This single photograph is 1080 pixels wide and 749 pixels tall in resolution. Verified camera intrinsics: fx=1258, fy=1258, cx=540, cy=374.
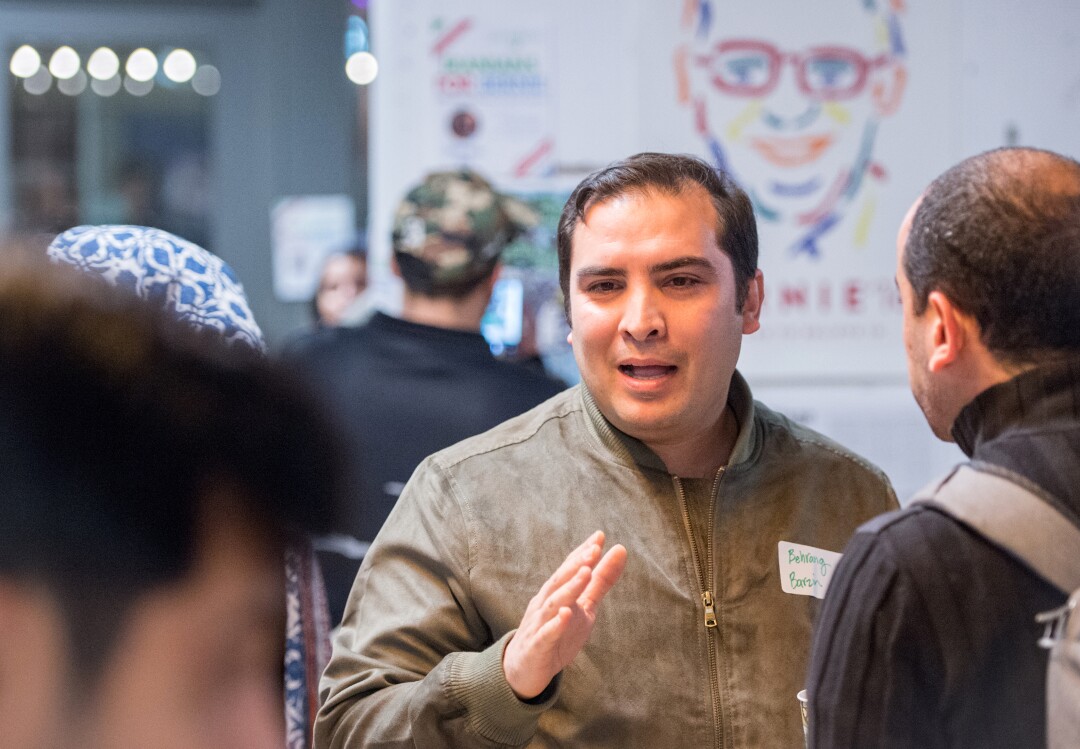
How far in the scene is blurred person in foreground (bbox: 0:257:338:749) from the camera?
2.56 feet

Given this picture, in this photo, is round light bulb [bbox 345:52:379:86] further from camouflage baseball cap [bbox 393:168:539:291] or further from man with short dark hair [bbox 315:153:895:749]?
man with short dark hair [bbox 315:153:895:749]

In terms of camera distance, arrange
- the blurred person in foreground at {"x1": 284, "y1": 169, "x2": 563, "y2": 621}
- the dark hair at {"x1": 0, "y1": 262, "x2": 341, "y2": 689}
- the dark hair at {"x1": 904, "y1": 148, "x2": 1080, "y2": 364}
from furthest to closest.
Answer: the blurred person in foreground at {"x1": 284, "y1": 169, "x2": 563, "y2": 621} → the dark hair at {"x1": 904, "y1": 148, "x2": 1080, "y2": 364} → the dark hair at {"x1": 0, "y1": 262, "x2": 341, "y2": 689}

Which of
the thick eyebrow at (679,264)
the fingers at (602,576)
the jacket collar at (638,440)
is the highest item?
the thick eyebrow at (679,264)

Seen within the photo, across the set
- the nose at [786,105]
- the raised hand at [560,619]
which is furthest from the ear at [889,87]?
the raised hand at [560,619]

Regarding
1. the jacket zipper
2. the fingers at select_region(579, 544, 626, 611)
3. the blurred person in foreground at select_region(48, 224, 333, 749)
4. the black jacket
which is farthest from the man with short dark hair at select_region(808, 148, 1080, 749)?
the blurred person in foreground at select_region(48, 224, 333, 749)

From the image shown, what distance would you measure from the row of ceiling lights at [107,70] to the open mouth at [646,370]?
341 centimetres

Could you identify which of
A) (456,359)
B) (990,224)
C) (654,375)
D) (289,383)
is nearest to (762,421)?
(654,375)

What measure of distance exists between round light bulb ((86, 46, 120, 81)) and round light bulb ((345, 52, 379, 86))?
0.96m

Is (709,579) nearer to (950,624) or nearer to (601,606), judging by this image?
(601,606)

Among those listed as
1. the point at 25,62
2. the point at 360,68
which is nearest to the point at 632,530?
the point at 360,68

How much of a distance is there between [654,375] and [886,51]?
9.16ft

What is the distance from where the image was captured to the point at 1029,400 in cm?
140

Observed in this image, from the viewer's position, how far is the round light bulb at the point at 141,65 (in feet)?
16.1

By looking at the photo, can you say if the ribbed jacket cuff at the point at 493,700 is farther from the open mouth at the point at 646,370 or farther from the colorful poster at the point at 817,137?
the colorful poster at the point at 817,137
